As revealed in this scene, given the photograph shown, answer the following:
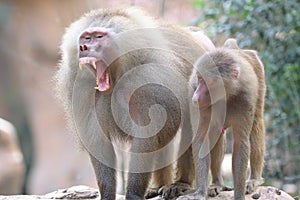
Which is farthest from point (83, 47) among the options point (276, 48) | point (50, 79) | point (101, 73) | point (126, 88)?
point (50, 79)

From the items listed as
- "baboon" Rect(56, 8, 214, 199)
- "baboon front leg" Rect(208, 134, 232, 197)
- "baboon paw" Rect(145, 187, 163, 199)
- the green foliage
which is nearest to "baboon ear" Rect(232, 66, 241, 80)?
"baboon" Rect(56, 8, 214, 199)

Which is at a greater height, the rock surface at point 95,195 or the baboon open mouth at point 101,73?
the baboon open mouth at point 101,73

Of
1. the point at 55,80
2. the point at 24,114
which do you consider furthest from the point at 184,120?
the point at 24,114

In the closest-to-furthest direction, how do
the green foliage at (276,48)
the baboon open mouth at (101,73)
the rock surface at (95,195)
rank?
the baboon open mouth at (101,73)
the rock surface at (95,195)
the green foliage at (276,48)

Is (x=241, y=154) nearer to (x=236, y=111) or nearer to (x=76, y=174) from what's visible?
(x=236, y=111)

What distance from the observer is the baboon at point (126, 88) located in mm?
3928

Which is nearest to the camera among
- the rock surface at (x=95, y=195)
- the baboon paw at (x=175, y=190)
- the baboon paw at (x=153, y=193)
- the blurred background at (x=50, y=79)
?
the rock surface at (x=95, y=195)

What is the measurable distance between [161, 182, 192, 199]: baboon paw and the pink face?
88 centimetres

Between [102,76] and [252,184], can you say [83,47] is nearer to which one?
[102,76]

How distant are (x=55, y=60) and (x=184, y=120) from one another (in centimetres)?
546

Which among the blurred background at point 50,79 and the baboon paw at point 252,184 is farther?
the blurred background at point 50,79

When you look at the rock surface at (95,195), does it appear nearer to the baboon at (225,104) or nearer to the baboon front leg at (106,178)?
the baboon at (225,104)

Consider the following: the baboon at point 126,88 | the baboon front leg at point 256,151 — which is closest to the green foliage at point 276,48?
the baboon front leg at point 256,151

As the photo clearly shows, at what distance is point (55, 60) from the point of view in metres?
9.38
